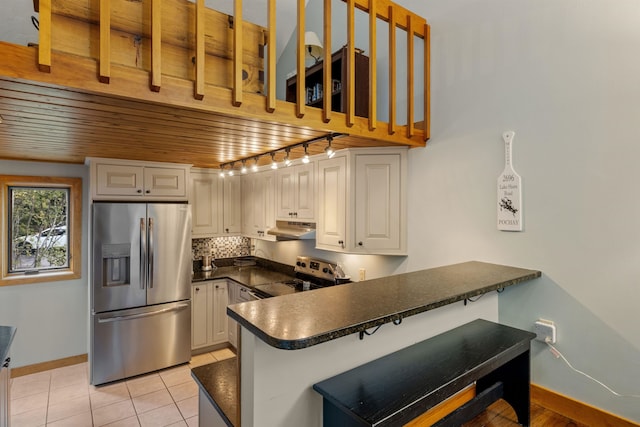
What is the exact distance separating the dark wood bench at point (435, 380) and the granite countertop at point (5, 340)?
5.60ft

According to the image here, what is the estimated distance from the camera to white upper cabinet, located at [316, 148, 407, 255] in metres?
2.89

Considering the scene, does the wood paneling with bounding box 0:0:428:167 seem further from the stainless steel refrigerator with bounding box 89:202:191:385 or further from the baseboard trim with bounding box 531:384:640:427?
the baseboard trim with bounding box 531:384:640:427

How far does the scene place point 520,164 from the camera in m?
2.21

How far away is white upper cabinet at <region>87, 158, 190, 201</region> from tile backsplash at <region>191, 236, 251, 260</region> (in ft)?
3.08

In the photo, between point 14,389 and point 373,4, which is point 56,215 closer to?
point 14,389

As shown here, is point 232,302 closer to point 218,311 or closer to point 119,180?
point 218,311

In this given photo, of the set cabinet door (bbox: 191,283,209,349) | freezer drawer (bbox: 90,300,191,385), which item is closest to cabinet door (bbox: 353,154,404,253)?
cabinet door (bbox: 191,283,209,349)

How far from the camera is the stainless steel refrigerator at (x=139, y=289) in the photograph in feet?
11.3

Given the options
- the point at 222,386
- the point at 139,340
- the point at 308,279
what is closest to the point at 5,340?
the point at 222,386

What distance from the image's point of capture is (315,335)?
3.81 ft

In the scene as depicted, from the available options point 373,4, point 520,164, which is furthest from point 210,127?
point 520,164

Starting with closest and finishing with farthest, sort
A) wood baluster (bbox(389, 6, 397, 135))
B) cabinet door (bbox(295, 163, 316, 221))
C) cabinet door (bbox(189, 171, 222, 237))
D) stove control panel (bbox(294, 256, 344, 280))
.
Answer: wood baluster (bbox(389, 6, 397, 135))
cabinet door (bbox(295, 163, 316, 221))
stove control panel (bbox(294, 256, 344, 280))
cabinet door (bbox(189, 171, 222, 237))

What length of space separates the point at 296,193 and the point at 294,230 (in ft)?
1.27

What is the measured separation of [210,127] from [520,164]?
2017mm
